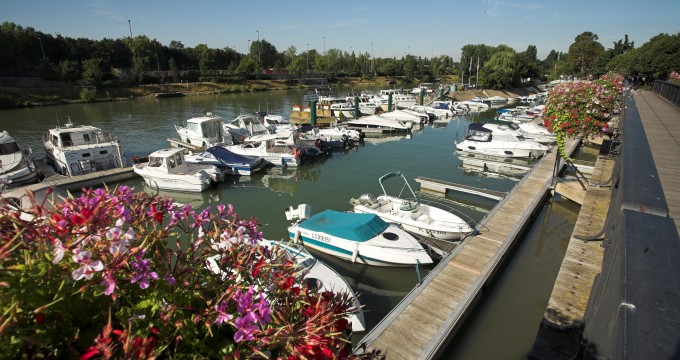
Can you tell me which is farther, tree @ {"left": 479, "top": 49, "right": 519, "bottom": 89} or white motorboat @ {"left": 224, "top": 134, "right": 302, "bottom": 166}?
tree @ {"left": 479, "top": 49, "right": 519, "bottom": 89}

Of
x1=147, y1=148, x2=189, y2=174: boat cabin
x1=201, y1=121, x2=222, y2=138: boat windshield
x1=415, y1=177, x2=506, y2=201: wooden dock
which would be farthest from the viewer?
x1=201, y1=121, x2=222, y2=138: boat windshield

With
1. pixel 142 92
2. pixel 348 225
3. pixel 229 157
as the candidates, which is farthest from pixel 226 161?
pixel 142 92

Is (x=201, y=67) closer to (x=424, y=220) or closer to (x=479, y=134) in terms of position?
(x=479, y=134)

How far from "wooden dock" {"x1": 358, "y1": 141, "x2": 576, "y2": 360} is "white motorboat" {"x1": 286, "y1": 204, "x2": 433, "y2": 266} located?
1505 mm

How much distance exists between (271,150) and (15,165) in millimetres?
15757

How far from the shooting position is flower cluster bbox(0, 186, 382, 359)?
5.39 ft

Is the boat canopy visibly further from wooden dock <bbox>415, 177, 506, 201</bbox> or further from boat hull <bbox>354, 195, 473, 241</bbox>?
boat hull <bbox>354, 195, 473, 241</bbox>

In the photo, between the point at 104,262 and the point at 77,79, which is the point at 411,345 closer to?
the point at 104,262

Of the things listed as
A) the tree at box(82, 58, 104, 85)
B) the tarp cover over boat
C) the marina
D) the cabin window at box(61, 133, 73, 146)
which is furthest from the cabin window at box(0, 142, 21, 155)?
the tree at box(82, 58, 104, 85)

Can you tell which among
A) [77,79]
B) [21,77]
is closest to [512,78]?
[77,79]

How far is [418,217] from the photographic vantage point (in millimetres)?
14688

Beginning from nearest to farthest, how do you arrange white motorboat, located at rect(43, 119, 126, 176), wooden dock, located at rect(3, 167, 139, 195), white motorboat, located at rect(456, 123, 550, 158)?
wooden dock, located at rect(3, 167, 139, 195), white motorboat, located at rect(43, 119, 126, 176), white motorboat, located at rect(456, 123, 550, 158)

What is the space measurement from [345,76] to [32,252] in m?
142

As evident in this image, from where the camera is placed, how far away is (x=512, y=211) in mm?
15219
